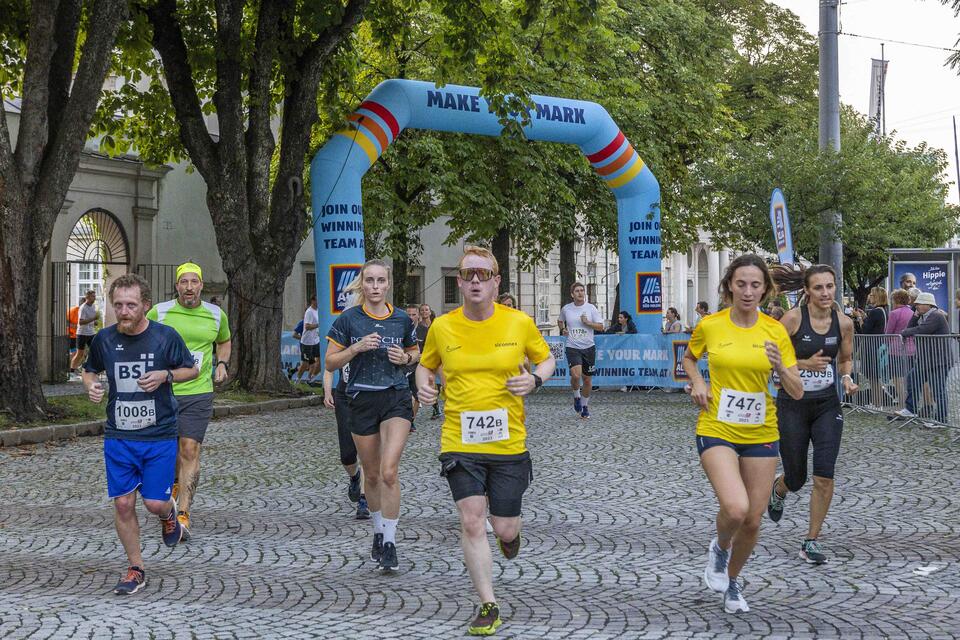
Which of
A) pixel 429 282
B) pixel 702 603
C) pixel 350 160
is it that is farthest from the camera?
pixel 429 282

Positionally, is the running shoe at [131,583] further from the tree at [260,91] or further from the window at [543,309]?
the window at [543,309]

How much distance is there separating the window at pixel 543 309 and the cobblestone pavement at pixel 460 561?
107 ft

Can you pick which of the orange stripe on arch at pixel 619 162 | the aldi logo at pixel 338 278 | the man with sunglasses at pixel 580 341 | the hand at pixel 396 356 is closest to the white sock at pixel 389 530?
the hand at pixel 396 356

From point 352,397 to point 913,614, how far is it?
11.2 feet

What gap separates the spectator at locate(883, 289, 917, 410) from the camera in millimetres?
16281

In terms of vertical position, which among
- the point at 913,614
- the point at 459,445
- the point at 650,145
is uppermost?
the point at 650,145

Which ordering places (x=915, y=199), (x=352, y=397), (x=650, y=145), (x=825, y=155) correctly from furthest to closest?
1. (x=915, y=199)
2. (x=650, y=145)
3. (x=825, y=155)
4. (x=352, y=397)

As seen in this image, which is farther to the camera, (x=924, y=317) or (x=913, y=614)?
(x=924, y=317)

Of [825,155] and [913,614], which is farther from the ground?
[825,155]

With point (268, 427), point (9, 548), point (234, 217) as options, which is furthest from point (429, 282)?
point (9, 548)

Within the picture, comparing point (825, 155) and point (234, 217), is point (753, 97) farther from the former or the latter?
point (234, 217)

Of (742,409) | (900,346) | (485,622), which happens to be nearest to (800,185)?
(900,346)

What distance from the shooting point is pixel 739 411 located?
20.0 ft

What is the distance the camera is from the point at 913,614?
5910 millimetres
